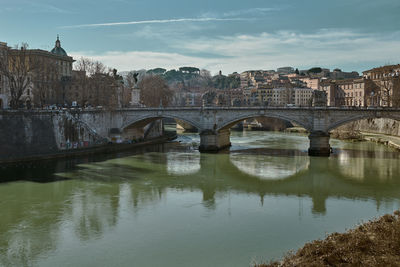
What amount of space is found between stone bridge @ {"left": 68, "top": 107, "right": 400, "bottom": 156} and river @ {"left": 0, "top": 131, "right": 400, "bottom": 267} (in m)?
2.67

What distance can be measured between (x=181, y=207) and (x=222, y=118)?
1584 cm

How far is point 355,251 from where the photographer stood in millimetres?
8156

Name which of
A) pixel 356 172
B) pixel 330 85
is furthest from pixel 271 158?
pixel 330 85

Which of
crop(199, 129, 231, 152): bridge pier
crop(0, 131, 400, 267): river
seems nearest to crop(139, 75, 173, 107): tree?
crop(199, 129, 231, 152): bridge pier

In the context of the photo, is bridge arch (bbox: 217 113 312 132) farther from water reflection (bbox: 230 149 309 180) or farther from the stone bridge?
water reflection (bbox: 230 149 309 180)

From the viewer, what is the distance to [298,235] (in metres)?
10.7

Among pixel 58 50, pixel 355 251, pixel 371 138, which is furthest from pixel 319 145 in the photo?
pixel 58 50

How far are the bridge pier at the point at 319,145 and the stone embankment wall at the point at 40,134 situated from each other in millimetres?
14929

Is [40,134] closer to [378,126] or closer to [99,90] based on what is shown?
[99,90]

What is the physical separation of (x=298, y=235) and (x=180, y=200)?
5.15 meters

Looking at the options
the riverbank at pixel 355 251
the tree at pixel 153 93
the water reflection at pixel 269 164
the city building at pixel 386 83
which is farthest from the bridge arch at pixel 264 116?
the riverbank at pixel 355 251

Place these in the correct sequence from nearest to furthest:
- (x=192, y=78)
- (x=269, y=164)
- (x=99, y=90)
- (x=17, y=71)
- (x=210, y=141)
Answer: (x=269, y=164) → (x=17, y=71) → (x=210, y=141) → (x=99, y=90) → (x=192, y=78)

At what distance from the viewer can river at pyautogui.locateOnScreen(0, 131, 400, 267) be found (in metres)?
9.61

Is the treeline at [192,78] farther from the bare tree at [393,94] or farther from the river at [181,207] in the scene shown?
the river at [181,207]
